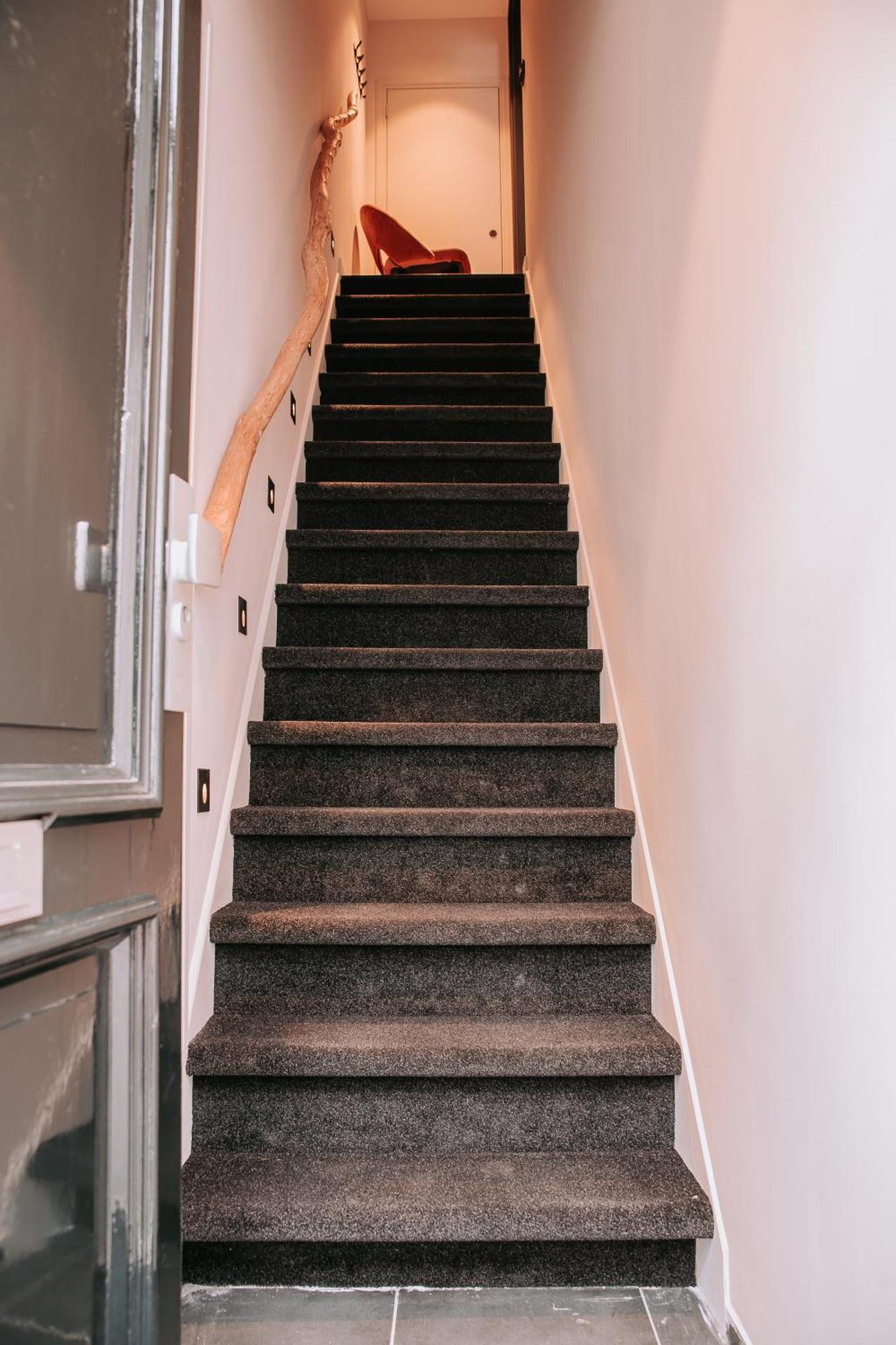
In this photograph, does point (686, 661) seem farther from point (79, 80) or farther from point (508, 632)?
point (79, 80)

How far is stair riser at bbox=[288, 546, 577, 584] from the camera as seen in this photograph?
3080 mm

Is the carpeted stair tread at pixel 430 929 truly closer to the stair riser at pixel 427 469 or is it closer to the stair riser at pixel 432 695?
the stair riser at pixel 432 695

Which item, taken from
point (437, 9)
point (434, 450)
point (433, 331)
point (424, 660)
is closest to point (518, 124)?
point (437, 9)

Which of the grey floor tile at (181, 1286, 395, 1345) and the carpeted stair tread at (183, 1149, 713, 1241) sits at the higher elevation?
the carpeted stair tread at (183, 1149, 713, 1241)

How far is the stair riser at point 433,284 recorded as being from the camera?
5.02 m

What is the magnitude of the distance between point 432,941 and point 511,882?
1.03 ft

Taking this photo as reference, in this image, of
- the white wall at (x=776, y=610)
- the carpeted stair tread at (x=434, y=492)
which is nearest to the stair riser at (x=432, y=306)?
the carpeted stair tread at (x=434, y=492)

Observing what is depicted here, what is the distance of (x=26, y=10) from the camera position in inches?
32.6

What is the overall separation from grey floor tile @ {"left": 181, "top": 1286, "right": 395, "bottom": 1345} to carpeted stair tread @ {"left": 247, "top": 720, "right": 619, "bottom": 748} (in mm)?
1203

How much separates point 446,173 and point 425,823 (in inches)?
240

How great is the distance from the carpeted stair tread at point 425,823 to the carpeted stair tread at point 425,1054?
488mm

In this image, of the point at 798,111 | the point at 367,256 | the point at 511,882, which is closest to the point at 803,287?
the point at 798,111

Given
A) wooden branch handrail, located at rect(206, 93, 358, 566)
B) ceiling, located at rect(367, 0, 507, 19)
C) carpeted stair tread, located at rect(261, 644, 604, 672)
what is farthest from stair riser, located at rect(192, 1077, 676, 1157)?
ceiling, located at rect(367, 0, 507, 19)

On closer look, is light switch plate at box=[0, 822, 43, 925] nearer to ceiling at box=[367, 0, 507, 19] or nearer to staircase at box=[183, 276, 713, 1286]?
staircase at box=[183, 276, 713, 1286]
